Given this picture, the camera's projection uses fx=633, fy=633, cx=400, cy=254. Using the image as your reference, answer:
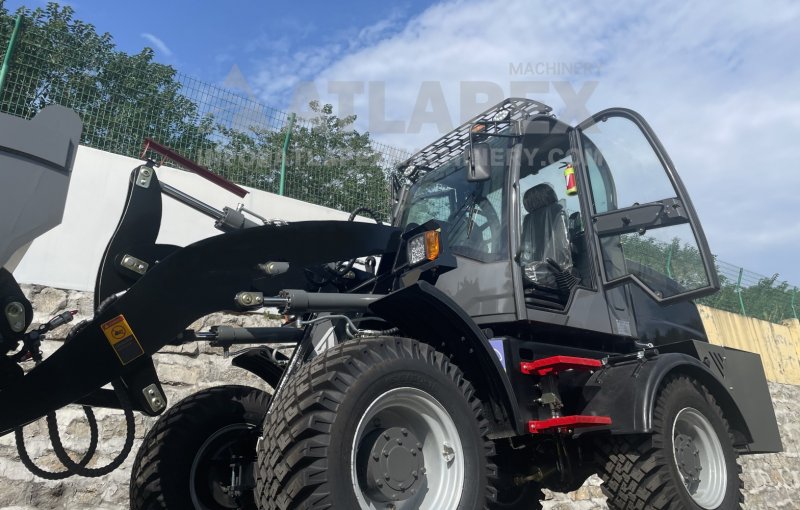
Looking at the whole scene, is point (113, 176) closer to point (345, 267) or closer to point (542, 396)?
point (345, 267)

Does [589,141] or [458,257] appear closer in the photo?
[458,257]

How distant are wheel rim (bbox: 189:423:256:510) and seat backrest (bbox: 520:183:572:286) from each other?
7.02 ft

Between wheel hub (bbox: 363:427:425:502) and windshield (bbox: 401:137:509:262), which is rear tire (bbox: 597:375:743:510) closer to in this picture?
windshield (bbox: 401:137:509:262)

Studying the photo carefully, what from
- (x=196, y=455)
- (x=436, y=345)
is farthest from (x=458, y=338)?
(x=196, y=455)

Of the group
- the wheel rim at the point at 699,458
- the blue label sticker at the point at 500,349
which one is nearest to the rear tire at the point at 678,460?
the wheel rim at the point at 699,458

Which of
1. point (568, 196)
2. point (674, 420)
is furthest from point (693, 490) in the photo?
point (568, 196)

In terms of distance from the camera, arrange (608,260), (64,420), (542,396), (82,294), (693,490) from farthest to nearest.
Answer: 1. (82,294)
2. (64,420)
3. (608,260)
4. (693,490)
5. (542,396)

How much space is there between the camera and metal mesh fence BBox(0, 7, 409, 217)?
5718 millimetres

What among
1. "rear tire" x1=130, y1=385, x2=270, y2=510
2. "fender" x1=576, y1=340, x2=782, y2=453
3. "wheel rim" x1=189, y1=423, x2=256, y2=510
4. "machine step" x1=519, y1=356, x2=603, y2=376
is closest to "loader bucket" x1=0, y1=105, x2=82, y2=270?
"rear tire" x1=130, y1=385, x2=270, y2=510

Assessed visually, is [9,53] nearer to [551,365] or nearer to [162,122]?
[162,122]

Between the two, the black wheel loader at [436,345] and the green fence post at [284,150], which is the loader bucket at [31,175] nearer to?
the black wheel loader at [436,345]

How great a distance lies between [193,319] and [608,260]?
292cm

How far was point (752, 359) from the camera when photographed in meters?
5.13

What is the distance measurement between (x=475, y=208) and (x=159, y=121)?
3.87 m
